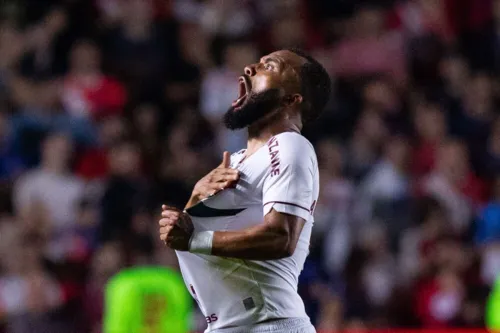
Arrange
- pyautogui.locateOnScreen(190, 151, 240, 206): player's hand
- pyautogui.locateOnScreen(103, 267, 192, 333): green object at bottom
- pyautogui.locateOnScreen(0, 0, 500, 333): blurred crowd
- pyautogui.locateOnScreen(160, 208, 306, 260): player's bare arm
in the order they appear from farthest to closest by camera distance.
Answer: pyautogui.locateOnScreen(0, 0, 500, 333): blurred crowd → pyautogui.locateOnScreen(103, 267, 192, 333): green object at bottom → pyautogui.locateOnScreen(190, 151, 240, 206): player's hand → pyautogui.locateOnScreen(160, 208, 306, 260): player's bare arm

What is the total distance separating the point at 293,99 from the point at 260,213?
0.48 metres

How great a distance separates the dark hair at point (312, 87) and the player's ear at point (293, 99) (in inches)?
1.0

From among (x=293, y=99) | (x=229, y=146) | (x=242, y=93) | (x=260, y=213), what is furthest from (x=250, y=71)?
(x=229, y=146)

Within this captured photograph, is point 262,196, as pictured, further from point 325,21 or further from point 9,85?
point 325,21

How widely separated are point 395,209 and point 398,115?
1.27 metres

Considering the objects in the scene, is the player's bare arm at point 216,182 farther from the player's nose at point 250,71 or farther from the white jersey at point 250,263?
the player's nose at point 250,71

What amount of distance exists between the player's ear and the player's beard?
38mm

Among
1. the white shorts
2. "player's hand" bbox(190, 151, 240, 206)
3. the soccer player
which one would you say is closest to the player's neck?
the soccer player

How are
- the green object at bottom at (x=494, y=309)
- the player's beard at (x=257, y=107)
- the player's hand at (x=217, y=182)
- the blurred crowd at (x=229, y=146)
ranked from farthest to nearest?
the blurred crowd at (x=229, y=146), the green object at bottom at (x=494, y=309), the player's beard at (x=257, y=107), the player's hand at (x=217, y=182)

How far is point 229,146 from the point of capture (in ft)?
30.4

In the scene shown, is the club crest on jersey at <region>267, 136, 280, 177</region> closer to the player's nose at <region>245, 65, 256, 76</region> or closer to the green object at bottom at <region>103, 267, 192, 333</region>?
the player's nose at <region>245, 65, 256, 76</region>

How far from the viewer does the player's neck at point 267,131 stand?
3947 millimetres

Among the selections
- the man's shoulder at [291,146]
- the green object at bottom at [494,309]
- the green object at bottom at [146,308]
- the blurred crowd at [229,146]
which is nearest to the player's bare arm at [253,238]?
the man's shoulder at [291,146]

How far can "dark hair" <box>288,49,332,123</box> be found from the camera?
402 cm
